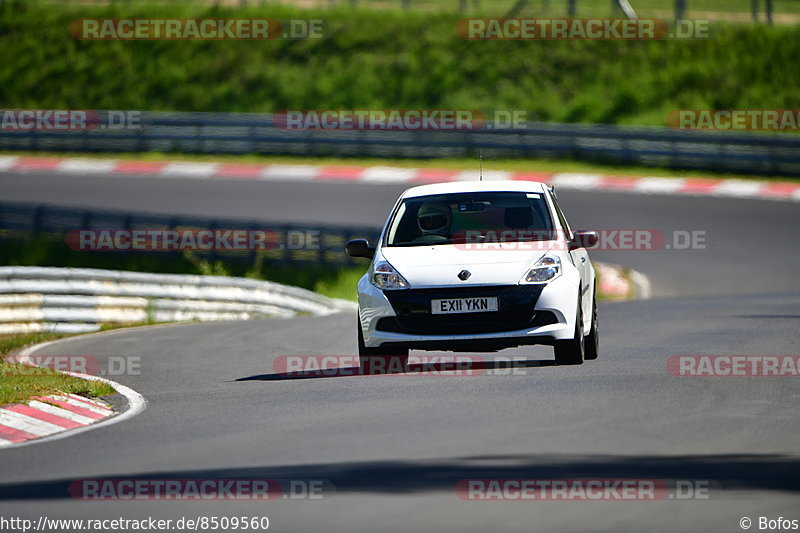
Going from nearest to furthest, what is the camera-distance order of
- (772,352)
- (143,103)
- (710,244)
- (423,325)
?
1. (423,325)
2. (772,352)
3. (710,244)
4. (143,103)

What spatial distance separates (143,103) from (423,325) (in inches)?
1315

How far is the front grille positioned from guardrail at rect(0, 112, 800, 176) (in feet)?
76.0

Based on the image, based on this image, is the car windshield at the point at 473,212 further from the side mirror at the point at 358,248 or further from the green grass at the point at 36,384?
the green grass at the point at 36,384

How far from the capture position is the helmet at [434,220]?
11992 mm

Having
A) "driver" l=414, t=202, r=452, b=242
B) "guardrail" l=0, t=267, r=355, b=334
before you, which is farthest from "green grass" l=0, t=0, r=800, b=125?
"driver" l=414, t=202, r=452, b=242

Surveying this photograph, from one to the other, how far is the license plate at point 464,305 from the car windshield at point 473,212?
2.60ft

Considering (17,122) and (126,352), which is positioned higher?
(17,122)

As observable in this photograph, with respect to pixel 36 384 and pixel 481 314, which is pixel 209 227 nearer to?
pixel 36 384

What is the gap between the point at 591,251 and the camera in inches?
1063

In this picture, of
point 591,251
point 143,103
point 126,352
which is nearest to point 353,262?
point 591,251

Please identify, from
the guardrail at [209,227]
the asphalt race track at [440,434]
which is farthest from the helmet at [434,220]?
the guardrail at [209,227]

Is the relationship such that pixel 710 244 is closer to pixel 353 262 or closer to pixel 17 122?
pixel 353 262

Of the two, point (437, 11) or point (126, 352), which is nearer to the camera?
point (126, 352)

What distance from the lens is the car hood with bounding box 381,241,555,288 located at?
1105 cm
